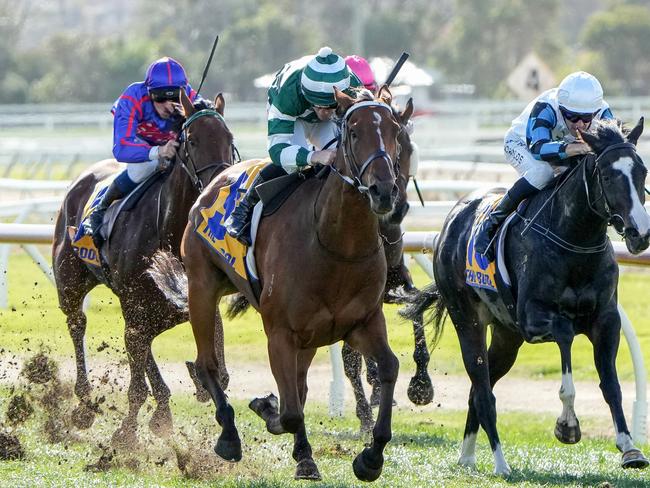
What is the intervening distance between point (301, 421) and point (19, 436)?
209 centimetres

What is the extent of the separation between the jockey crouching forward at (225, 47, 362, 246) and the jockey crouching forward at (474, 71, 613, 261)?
962 mm

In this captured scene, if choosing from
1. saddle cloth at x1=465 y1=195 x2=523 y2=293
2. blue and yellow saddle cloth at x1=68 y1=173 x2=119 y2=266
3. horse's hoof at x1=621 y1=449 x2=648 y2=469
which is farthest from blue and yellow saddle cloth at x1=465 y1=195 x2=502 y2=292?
blue and yellow saddle cloth at x1=68 y1=173 x2=119 y2=266

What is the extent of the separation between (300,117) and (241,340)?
5011 millimetres

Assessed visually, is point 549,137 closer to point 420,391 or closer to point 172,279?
point 420,391

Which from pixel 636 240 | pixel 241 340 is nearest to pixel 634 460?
pixel 636 240

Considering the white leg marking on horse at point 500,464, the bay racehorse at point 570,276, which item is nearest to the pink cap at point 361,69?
the bay racehorse at point 570,276

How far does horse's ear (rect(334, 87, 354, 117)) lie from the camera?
588 centimetres

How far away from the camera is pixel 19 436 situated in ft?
24.8

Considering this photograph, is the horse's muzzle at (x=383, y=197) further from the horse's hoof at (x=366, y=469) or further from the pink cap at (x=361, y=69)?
the pink cap at (x=361, y=69)

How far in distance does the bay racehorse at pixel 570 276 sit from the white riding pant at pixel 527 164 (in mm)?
90

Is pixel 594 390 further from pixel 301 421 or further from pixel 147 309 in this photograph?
pixel 301 421

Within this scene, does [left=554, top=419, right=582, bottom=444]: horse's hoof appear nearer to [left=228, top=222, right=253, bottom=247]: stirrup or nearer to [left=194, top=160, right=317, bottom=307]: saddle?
[left=194, top=160, right=317, bottom=307]: saddle

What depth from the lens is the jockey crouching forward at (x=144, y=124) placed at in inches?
330

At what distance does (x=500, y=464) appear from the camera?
6.71 m
